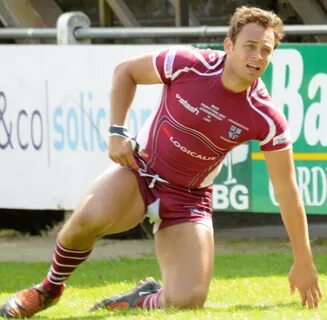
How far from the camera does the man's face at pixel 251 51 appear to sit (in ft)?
23.1

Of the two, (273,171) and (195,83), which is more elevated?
(195,83)

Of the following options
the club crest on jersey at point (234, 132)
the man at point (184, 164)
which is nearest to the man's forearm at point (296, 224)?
the man at point (184, 164)

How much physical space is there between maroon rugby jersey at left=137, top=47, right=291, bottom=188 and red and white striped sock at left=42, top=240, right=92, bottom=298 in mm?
687

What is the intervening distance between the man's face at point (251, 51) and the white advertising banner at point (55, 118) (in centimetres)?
384

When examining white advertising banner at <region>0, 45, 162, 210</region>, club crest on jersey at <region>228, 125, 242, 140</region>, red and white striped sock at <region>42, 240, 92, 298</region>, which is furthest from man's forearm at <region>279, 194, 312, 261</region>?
white advertising banner at <region>0, 45, 162, 210</region>

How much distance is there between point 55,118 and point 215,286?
A: 2978mm

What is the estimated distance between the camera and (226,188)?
10.8 metres

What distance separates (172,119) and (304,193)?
334cm

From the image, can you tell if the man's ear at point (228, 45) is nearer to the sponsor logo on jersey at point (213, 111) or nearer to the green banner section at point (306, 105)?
the sponsor logo on jersey at point (213, 111)

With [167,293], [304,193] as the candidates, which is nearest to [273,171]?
[167,293]

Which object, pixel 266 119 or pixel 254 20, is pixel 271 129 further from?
pixel 254 20

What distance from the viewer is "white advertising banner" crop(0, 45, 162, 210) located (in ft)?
36.7

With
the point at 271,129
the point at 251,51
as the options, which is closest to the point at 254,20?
the point at 251,51

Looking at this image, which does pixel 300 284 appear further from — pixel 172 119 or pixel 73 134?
pixel 73 134
